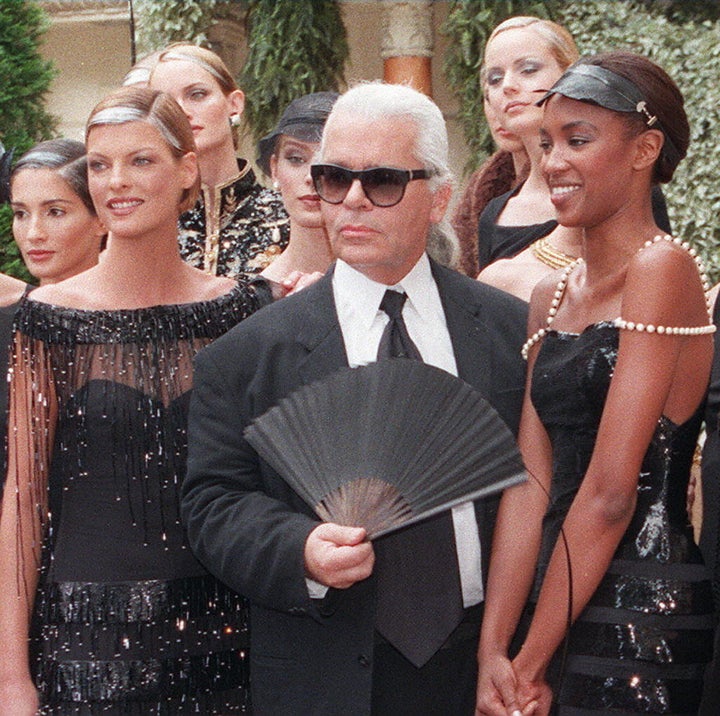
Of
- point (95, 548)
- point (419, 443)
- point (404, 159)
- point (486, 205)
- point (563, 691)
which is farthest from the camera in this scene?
point (486, 205)

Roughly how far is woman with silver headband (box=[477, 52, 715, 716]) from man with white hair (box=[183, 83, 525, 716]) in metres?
0.10

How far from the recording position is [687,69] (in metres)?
8.39

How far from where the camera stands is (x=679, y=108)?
9.46 ft

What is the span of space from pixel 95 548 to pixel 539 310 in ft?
3.79

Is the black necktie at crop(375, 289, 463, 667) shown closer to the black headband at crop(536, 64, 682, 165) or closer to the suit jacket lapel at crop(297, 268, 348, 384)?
the suit jacket lapel at crop(297, 268, 348, 384)

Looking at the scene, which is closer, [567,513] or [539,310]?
[567,513]

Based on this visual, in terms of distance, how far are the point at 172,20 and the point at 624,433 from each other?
7476mm

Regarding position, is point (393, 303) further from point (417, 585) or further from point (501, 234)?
point (501, 234)

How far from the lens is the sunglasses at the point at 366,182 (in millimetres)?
2865

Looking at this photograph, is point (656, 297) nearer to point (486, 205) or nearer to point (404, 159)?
point (404, 159)

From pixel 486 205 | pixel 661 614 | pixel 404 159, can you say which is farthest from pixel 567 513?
pixel 486 205

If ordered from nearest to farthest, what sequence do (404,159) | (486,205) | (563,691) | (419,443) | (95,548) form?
1. (419,443)
2. (563,691)
3. (404,159)
4. (95,548)
5. (486,205)

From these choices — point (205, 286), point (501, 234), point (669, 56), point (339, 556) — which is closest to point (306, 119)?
point (501, 234)

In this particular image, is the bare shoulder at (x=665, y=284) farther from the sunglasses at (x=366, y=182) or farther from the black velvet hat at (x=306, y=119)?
the black velvet hat at (x=306, y=119)
